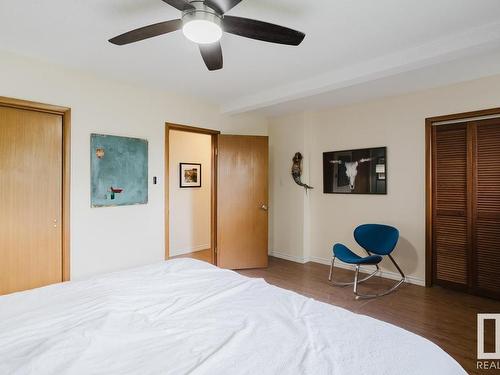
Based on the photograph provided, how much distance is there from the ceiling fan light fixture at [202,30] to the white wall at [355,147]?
9.23 ft

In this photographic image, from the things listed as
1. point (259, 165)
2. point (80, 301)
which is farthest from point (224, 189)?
point (80, 301)

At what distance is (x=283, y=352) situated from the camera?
1084 millimetres

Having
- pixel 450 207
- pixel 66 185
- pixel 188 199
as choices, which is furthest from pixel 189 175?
pixel 450 207

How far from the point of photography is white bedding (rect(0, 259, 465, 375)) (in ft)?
3.29

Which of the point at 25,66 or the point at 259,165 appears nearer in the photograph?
the point at 25,66

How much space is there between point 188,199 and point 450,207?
3898 millimetres

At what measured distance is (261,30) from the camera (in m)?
1.72

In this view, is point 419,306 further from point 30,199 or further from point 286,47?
point 30,199

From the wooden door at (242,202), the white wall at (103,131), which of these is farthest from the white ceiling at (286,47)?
the wooden door at (242,202)

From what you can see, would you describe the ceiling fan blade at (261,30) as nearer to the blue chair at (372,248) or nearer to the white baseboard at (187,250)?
the blue chair at (372,248)

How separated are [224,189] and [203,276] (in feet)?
7.62

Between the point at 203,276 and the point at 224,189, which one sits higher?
the point at 224,189

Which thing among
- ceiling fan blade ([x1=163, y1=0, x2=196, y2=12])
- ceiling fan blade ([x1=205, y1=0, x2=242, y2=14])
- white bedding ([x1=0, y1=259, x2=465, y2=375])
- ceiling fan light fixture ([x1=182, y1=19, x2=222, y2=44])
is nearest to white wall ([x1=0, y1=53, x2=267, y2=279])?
white bedding ([x1=0, y1=259, x2=465, y2=375])

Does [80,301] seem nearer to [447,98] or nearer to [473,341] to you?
[473,341]
